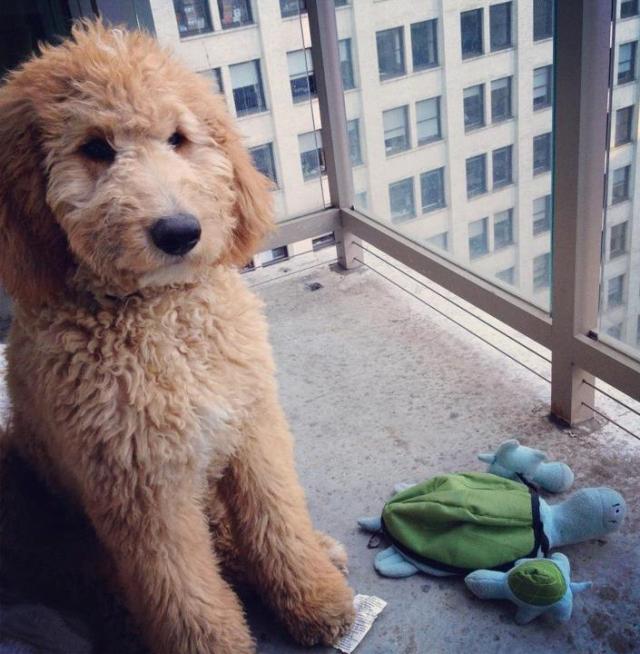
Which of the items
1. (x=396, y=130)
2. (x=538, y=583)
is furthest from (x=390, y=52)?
(x=538, y=583)

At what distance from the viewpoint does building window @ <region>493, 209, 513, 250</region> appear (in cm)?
241

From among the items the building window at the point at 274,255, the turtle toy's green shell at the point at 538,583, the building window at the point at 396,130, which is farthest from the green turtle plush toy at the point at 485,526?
the building window at the point at 274,255

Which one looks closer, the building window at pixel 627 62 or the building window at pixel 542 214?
the building window at pixel 627 62

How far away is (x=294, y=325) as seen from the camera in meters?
2.94

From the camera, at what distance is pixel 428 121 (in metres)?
2.72

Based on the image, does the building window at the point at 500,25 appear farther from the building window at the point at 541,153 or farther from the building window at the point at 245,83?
the building window at the point at 245,83

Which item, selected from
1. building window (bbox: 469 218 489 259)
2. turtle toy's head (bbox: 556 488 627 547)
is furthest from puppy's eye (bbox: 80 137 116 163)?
building window (bbox: 469 218 489 259)

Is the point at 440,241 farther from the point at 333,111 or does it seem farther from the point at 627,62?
the point at 627,62

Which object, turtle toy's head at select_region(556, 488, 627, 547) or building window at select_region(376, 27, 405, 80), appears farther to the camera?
building window at select_region(376, 27, 405, 80)

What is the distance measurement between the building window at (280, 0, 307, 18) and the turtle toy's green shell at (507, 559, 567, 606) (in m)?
2.36

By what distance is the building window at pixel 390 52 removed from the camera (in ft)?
8.88

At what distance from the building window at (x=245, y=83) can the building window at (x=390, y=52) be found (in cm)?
53

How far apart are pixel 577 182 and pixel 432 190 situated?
98 centimetres

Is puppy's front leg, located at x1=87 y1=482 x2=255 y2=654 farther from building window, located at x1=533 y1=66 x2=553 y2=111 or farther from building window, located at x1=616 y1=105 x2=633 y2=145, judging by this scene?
building window, located at x1=533 y1=66 x2=553 y2=111
